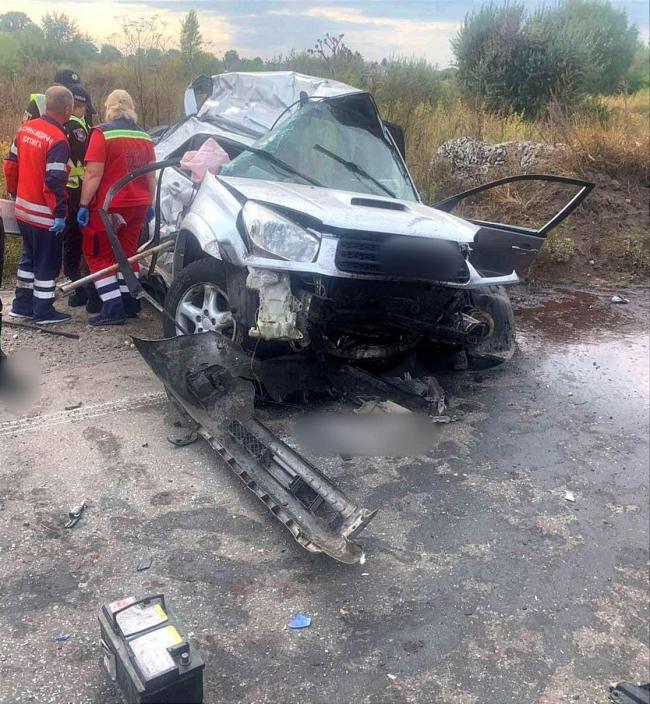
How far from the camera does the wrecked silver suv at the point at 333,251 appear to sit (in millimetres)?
3723

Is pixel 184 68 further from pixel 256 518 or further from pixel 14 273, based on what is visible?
pixel 256 518

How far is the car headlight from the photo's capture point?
3678 mm

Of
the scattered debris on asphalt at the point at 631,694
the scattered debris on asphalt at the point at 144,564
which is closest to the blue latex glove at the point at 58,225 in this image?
the scattered debris on asphalt at the point at 144,564

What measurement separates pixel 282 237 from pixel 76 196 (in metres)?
3.21

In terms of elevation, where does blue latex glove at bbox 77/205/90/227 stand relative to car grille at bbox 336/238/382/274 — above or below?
below

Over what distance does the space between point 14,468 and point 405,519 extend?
6.80 ft

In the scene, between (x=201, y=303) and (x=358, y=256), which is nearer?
(x=358, y=256)

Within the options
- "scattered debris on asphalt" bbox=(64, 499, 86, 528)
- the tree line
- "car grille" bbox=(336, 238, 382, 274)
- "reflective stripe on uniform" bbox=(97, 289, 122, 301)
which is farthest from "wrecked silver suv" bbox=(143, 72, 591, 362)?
the tree line

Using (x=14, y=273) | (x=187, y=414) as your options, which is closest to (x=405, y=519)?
(x=187, y=414)

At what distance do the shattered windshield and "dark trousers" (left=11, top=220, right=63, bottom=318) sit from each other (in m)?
1.89

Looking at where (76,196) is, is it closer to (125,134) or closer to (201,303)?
(125,134)

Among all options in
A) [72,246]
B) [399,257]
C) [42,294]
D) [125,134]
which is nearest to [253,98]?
[125,134]

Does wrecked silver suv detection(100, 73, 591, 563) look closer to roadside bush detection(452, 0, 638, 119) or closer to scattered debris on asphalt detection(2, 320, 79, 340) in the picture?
scattered debris on asphalt detection(2, 320, 79, 340)

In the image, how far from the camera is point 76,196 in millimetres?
6102
